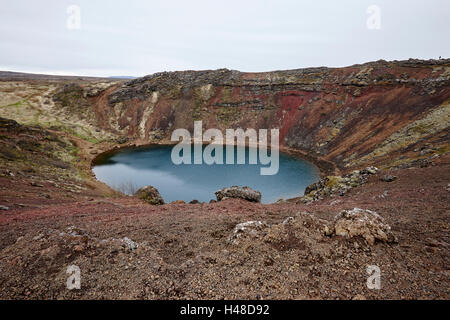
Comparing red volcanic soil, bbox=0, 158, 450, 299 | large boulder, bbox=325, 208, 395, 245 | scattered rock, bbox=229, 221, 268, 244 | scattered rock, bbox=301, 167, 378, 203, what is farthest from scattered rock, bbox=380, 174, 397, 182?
scattered rock, bbox=229, 221, 268, 244

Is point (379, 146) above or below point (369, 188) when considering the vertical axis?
above

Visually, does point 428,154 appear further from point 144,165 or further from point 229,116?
point 229,116

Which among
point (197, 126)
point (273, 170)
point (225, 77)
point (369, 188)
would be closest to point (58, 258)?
point (369, 188)

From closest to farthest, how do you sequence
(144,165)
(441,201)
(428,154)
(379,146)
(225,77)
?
(441,201) → (428,154) → (379,146) → (144,165) → (225,77)

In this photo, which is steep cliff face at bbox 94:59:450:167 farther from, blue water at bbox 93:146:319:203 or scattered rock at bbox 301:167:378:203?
scattered rock at bbox 301:167:378:203

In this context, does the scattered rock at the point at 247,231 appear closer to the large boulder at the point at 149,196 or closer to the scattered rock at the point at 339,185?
the scattered rock at the point at 339,185

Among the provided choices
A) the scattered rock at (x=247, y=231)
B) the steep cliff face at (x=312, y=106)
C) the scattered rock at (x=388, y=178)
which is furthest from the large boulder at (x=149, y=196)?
the steep cliff face at (x=312, y=106)

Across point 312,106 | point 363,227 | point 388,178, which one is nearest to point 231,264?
point 363,227
